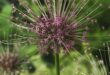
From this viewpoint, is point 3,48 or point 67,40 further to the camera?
point 3,48

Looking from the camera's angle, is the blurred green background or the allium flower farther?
the blurred green background

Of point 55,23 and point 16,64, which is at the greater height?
point 55,23

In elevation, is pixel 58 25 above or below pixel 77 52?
above

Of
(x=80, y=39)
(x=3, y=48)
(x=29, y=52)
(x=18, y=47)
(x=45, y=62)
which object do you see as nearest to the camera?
(x=80, y=39)

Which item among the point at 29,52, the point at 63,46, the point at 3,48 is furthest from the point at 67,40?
the point at 29,52

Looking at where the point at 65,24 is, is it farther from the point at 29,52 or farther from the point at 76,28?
the point at 29,52

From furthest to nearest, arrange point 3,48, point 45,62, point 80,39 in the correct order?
1. point 45,62
2. point 3,48
3. point 80,39

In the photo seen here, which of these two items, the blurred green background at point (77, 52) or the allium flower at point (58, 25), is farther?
the blurred green background at point (77, 52)

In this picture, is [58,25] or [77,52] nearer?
[58,25]
